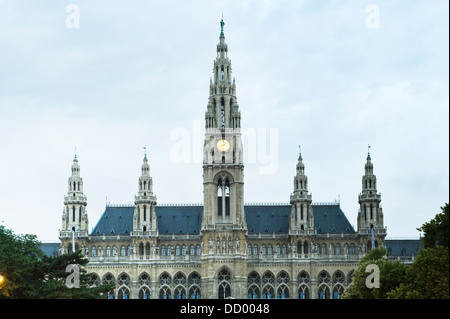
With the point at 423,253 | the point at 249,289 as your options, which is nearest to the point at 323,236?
the point at 249,289

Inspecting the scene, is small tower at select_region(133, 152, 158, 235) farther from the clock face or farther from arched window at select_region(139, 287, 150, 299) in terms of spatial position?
the clock face

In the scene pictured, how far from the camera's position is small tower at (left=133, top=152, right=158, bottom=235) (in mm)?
118688

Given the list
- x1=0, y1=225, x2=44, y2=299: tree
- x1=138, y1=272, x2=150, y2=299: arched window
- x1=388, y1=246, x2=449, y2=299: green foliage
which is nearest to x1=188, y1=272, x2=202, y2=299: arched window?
x1=138, y1=272, x2=150, y2=299: arched window

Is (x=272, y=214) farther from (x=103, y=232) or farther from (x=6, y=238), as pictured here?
(x=6, y=238)

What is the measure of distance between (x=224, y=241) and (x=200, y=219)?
1003 cm

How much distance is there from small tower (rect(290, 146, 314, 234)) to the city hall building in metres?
0.15

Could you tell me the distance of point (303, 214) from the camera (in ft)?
391

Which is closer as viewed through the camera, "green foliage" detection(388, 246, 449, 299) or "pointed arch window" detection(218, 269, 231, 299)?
"green foliage" detection(388, 246, 449, 299)

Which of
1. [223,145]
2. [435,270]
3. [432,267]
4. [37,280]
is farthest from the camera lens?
[223,145]

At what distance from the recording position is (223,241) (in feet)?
378

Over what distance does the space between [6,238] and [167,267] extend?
3402 centimetres

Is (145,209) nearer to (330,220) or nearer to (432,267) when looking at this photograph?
(330,220)

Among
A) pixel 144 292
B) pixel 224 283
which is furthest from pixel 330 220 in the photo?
pixel 144 292
